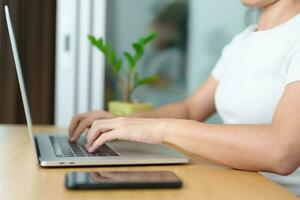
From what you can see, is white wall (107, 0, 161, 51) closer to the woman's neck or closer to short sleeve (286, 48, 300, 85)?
the woman's neck

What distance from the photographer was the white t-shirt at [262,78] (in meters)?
1.27

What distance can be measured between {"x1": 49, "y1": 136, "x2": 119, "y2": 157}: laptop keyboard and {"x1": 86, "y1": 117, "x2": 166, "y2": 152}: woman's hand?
22 mm

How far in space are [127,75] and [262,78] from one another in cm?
164

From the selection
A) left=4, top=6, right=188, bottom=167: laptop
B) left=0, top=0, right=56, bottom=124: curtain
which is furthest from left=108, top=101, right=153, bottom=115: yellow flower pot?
left=4, top=6, right=188, bottom=167: laptop

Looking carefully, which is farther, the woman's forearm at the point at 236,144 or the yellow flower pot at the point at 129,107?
the yellow flower pot at the point at 129,107

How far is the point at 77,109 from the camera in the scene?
3125 mm

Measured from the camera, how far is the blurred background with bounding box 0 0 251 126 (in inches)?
119

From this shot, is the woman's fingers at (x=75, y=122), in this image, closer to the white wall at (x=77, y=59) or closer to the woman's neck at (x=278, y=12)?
the woman's neck at (x=278, y=12)

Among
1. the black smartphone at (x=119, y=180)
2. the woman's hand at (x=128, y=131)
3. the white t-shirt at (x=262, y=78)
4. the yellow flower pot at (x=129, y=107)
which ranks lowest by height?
the yellow flower pot at (x=129, y=107)

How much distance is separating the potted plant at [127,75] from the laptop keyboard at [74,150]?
1.24 m

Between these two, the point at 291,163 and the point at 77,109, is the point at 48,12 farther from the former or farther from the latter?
the point at 291,163

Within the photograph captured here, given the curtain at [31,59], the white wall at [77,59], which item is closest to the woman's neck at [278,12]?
the white wall at [77,59]

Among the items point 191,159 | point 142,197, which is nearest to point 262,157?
point 191,159

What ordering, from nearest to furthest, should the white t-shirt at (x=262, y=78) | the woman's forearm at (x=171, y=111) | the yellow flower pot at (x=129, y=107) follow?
1. the white t-shirt at (x=262, y=78)
2. the woman's forearm at (x=171, y=111)
3. the yellow flower pot at (x=129, y=107)
